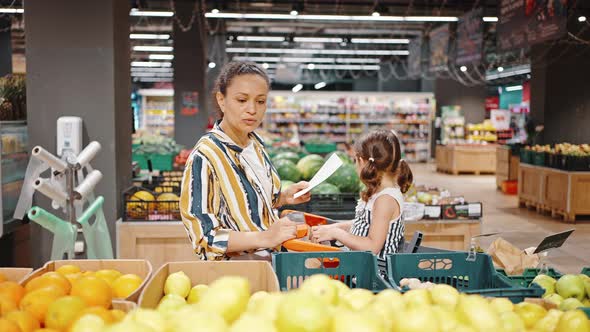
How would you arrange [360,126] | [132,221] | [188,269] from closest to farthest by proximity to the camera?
[188,269] → [132,221] → [360,126]

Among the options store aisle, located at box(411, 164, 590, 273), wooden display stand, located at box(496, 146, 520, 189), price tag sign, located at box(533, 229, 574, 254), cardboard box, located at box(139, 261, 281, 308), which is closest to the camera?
cardboard box, located at box(139, 261, 281, 308)

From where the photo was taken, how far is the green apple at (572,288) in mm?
2330

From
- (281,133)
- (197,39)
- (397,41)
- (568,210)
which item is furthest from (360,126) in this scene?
(568,210)

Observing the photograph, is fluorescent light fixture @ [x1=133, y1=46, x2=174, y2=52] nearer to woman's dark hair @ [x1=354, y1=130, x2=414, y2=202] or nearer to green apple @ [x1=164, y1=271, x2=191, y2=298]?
woman's dark hair @ [x1=354, y1=130, x2=414, y2=202]

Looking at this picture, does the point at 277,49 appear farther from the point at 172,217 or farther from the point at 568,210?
the point at 172,217

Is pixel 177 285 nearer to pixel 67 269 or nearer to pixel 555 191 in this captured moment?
pixel 67 269

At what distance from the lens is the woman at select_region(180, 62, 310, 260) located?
2133 millimetres

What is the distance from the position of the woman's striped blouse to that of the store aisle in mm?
1235

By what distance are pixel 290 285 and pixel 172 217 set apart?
2.83 m

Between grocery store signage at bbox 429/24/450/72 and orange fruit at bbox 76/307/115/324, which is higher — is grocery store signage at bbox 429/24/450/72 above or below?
above

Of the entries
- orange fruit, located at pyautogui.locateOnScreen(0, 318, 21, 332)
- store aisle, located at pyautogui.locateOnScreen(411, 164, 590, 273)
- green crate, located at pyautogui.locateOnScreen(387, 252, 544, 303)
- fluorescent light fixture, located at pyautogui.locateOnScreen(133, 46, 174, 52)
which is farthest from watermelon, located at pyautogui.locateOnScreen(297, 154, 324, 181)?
fluorescent light fixture, located at pyautogui.locateOnScreen(133, 46, 174, 52)

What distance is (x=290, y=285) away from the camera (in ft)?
6.79

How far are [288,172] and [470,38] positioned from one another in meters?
5.96

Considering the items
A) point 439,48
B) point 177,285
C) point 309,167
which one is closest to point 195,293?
point 177,285
